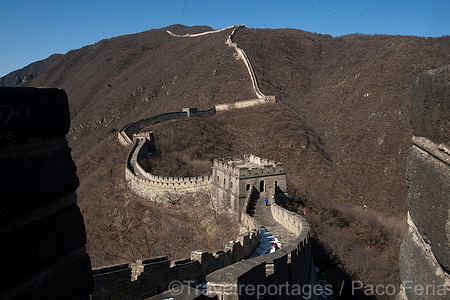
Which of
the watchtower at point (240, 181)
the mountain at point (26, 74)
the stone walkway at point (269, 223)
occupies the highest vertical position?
the mountain at point (26, 74)

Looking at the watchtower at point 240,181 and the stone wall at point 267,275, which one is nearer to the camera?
the stone wall at point 267,275

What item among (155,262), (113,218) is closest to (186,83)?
(113,218)

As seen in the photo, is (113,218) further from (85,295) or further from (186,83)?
(186,83)

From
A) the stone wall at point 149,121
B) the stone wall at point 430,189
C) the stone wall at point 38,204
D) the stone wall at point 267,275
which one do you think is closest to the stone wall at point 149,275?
the stone wall at point 267,275

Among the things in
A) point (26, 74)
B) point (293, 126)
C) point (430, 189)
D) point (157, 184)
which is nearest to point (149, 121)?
point (293, 126)

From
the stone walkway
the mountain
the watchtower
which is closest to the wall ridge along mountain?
the watchtower

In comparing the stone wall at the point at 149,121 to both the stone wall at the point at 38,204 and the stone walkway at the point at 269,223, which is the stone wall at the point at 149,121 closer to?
the stone walkway at the point at 269,223

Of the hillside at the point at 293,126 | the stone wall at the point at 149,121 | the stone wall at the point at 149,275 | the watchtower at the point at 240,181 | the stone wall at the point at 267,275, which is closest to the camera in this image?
the stone wall at the point at 267,275

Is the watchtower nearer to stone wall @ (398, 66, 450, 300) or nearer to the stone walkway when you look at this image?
the stone walkway
